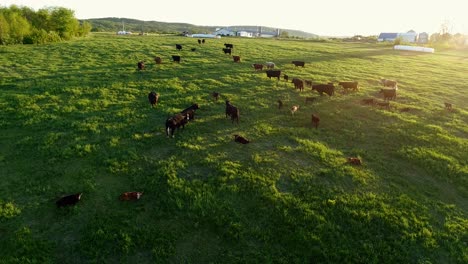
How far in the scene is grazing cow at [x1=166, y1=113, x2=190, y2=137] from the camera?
1462 centimetres

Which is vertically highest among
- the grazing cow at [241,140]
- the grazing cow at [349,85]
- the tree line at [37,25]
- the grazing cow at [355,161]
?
the tree line at [37,25]

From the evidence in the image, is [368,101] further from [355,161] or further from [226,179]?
[226,179]

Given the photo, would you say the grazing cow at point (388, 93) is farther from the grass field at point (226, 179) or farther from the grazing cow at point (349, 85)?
the grazing cow at point (349, 85)

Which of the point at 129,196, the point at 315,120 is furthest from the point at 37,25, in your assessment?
the point at 129,196

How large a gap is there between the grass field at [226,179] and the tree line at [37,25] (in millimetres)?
25464

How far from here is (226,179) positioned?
11.4 m

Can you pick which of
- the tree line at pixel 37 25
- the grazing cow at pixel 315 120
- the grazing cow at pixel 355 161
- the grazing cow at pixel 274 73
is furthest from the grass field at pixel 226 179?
the tree line at pixel 37 25

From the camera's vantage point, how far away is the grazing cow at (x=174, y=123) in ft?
48.0

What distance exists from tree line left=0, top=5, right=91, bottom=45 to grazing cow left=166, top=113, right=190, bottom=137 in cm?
3824

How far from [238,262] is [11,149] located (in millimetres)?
11437

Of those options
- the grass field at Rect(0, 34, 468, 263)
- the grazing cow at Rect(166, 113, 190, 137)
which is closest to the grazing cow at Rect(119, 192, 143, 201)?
the grass field at Rect(0, 34, 468, 263)

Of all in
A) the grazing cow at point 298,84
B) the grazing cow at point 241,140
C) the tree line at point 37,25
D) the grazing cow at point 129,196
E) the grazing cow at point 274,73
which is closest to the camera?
the grazing cow at point 129,196

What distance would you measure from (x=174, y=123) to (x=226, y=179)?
481 cm

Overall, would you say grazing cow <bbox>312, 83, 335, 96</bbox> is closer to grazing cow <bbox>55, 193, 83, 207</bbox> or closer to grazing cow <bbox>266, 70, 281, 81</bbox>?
grazing cow <bbox>266, 70, 281, 81</bbox>
